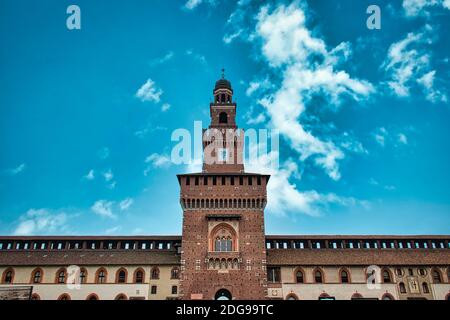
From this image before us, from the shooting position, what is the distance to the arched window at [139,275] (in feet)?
165

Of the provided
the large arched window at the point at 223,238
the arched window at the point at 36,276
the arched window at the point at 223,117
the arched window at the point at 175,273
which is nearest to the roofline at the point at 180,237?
the arched window at the point at 175,273

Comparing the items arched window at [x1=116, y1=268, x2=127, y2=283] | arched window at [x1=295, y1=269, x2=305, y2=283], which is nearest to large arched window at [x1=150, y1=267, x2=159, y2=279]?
arched window at [x1=116, y1=268, x2=127, y2=283]

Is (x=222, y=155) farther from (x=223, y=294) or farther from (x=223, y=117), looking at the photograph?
(x=223, y=294)

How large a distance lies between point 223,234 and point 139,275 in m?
13.0

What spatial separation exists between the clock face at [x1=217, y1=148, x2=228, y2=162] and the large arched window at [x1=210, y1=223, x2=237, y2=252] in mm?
11232

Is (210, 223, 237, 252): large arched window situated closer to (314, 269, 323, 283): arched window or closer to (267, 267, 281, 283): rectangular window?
(267, 267, 281, 283): rectangular window

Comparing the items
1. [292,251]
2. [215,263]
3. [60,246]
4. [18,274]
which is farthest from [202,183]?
[18,274]

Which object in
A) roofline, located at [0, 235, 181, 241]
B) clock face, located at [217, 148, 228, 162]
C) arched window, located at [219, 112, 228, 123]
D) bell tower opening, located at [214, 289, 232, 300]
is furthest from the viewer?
arched window, located at [219, 112, 228, 123]

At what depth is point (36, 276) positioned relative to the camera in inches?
1994

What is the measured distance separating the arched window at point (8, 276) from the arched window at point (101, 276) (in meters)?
11.6

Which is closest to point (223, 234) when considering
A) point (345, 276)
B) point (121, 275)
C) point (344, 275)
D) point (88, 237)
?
point (121, 275)

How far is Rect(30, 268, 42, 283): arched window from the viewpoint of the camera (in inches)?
1982
